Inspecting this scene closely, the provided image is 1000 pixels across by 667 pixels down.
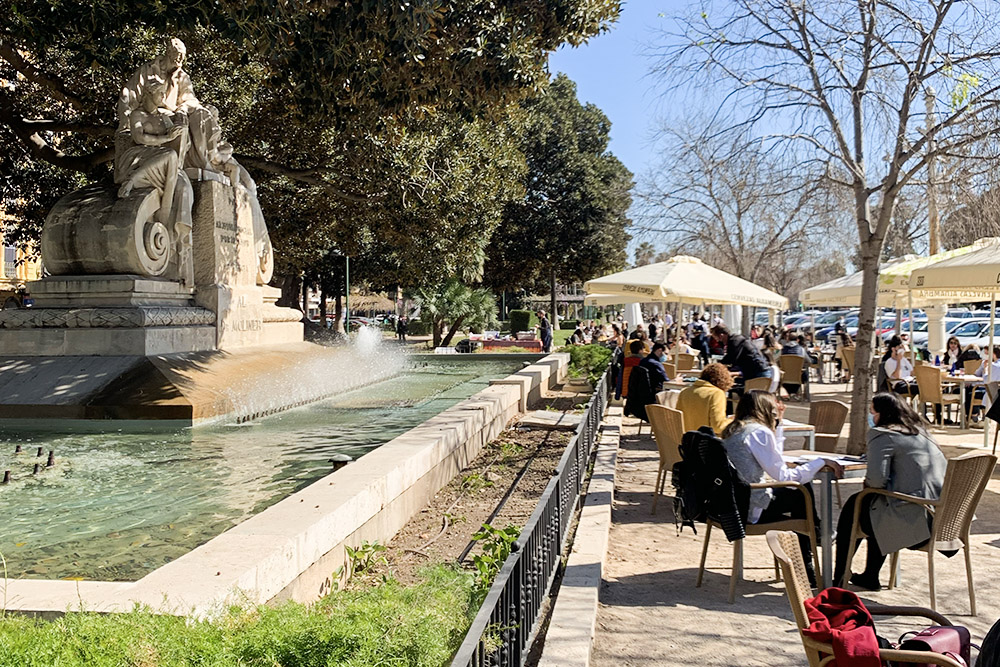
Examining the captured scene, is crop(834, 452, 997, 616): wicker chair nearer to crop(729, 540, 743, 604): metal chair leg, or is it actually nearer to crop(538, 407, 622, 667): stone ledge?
crop(729, 540, 743, 604): metal chair leg

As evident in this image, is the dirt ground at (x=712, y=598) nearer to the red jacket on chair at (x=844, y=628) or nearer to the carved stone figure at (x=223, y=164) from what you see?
the red jacket on chair at (x=844, y=628)

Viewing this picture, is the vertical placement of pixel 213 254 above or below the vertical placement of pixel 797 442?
above

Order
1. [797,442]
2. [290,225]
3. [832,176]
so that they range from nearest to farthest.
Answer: [797,442]
[832,176]
[290,225]

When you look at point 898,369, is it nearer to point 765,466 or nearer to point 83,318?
point 765,466

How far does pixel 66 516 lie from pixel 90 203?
7034 millimetres

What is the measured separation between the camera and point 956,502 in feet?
16.8

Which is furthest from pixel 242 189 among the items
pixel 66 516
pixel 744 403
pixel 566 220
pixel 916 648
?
pixel 566 220

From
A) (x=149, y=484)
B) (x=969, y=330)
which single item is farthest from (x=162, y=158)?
(x=969, y=330)

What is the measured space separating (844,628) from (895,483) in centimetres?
246

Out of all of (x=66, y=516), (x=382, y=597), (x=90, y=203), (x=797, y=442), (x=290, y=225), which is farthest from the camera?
(x=290, y=225)

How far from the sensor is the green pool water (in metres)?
5.05

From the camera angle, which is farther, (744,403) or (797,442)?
(797,442)

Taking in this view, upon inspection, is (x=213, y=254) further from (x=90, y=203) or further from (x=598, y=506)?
(x=598, y=506)

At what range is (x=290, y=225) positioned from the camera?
2186 centimetres
